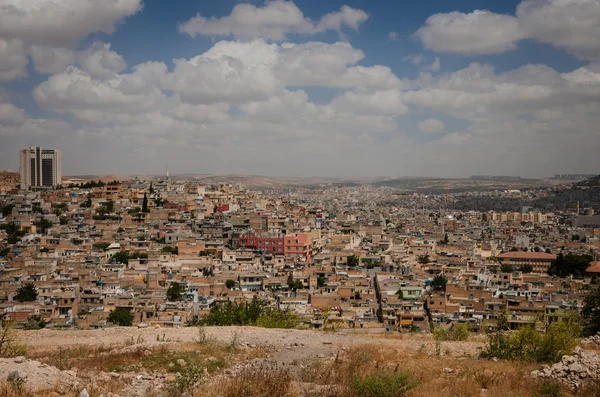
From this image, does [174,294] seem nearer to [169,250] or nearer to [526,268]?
[169,250]

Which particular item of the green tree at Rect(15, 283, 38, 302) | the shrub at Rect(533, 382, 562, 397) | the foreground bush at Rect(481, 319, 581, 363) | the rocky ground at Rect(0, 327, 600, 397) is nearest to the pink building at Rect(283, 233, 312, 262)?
the green tree at Rect(15, 283, 38, 302)

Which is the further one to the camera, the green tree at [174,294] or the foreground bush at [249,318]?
the green tree at [174,294]

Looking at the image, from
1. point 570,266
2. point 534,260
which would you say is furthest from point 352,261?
point 570,266

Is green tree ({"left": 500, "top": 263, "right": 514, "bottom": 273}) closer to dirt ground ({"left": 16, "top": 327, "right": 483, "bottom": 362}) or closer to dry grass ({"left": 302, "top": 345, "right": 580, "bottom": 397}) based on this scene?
dirt ground ({"left": 16, "top": 327, "right": 483, "bottom": 362})

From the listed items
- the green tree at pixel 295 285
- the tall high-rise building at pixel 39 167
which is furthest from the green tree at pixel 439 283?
the tall high-rise building at pixel 39 167

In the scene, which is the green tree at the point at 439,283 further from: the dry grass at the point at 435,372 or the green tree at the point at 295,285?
the dry grass at the point at 435,372

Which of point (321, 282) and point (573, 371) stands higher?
point (573, 371)

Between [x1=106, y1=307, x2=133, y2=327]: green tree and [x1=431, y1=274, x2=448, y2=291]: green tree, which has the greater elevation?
[x1=106, y1=307, x2=133, y2=327]: green tree
